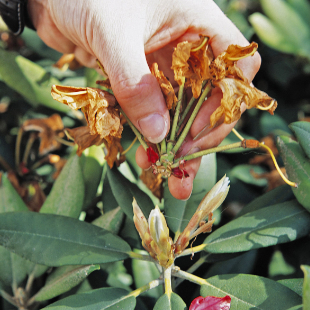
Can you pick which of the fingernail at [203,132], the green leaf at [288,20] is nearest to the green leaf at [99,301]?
the fingernail at [203,132]

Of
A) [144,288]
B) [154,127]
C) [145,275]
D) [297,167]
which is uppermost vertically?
[154,127]

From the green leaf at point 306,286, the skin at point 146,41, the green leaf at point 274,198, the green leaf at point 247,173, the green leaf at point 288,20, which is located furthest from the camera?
the green leaf at point 288,20

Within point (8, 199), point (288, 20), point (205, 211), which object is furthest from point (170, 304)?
point (288, 20)

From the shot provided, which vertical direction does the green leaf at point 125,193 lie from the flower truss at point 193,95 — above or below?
below

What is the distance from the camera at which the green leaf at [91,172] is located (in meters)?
0.87

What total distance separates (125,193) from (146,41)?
1.26 ft

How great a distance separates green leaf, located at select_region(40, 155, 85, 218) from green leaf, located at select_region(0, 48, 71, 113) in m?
0.44

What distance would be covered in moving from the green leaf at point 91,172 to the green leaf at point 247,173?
0.45 metres

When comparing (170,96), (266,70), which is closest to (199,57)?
(170,96)

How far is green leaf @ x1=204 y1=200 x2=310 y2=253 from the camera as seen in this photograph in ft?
2.16

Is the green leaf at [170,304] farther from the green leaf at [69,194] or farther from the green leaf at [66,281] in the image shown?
the green leaf at [69,194]

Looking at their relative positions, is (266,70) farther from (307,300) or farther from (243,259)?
(307,300)

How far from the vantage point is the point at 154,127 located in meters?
0.66

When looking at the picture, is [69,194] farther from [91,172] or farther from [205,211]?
[205,211]
